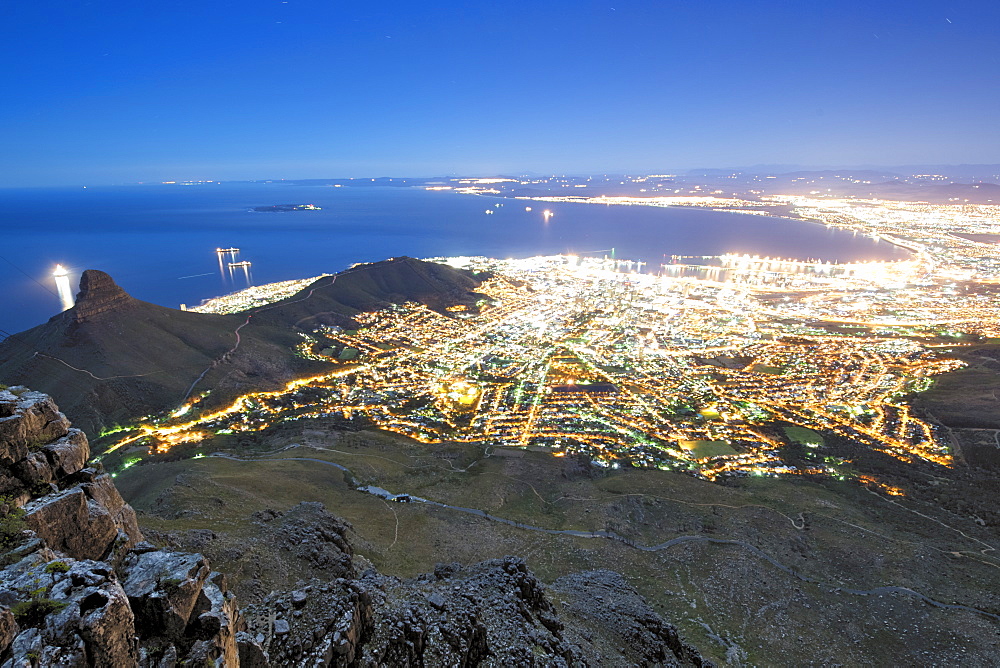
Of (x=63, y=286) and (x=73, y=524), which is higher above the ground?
(x=73, y=524)

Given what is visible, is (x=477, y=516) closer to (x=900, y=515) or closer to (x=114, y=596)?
(x=114, y=596)

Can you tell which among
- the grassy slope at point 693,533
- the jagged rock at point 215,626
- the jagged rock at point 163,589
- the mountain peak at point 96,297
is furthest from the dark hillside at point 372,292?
the jagged rock at point 215,626

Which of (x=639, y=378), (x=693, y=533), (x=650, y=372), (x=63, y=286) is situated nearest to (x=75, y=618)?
(x=693, y=533)

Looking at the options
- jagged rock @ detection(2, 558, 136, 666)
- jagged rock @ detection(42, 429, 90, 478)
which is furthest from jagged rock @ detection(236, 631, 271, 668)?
jagged rock @ detection(42, 429, 90, 478)

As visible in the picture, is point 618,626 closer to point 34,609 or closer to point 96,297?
point 34,609

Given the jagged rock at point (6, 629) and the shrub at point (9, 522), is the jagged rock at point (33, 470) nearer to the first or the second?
the shrub at point (9, 522)

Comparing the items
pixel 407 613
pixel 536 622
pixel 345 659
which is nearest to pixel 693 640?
pixel 536 622
